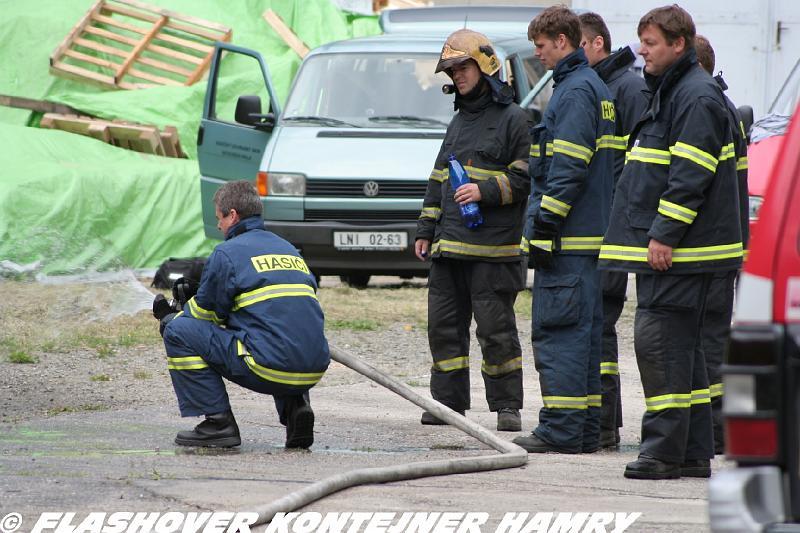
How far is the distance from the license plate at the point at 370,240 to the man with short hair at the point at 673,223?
252 inches

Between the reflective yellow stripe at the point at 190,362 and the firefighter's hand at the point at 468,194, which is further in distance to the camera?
the firefighter's hand at the point at 468,194

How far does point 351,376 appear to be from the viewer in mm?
9539

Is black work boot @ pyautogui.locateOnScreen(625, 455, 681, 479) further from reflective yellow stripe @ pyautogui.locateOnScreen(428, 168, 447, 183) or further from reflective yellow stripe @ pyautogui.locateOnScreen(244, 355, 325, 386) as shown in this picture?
reflective yellow stripe @ pyautogui.locateOnScreen(428, 168, 447, 183)

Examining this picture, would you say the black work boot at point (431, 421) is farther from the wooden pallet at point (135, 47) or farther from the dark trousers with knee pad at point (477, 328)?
the wooden pallet at point (135, 47)

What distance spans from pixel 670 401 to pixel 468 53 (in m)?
2.31

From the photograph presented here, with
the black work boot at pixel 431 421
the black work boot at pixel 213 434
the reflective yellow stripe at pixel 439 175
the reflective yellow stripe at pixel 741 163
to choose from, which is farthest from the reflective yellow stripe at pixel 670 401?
the reflective yellow stripe at pixel 439 175

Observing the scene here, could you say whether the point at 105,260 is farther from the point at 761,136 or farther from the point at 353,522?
the point at 353,522

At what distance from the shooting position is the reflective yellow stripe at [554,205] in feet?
21.5

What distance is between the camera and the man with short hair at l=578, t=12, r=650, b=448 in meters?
7.02

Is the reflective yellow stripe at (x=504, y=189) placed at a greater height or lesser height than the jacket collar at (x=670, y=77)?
lesser

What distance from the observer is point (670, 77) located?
5961 millimetres

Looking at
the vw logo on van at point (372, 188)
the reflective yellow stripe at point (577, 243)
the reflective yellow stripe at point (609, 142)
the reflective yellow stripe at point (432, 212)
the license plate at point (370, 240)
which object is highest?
→ the reflective yellow stripe at point (609, 142)

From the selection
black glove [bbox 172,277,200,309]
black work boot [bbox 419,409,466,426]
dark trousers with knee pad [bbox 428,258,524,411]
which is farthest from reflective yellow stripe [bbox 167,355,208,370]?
black work boot [bbox 419,409,466,426]
